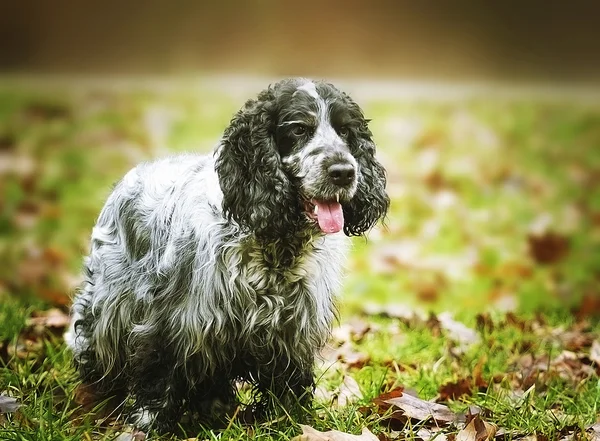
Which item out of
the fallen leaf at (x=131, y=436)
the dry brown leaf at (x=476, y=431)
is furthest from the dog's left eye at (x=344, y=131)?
the fallen leaf at (x=131, y=436)

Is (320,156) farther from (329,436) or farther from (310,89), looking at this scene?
Answer: (329,436)

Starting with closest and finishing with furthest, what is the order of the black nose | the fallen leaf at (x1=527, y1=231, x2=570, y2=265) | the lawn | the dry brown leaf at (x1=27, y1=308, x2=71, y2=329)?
1. the black nose
2. the lawn
3. the dry brown leaf at (x1=27, y1=308, x2=71, y2=329)
4. the fallen leaf at (x1=527, y1=231, x2=570, y2=265)

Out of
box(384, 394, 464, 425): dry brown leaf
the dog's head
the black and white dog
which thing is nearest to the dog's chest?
the black and white dog

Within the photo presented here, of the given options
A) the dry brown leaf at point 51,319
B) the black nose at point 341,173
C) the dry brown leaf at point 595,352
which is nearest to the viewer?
the black nose at point 341,173

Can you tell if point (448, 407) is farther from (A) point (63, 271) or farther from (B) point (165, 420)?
(A) point (63, 271)

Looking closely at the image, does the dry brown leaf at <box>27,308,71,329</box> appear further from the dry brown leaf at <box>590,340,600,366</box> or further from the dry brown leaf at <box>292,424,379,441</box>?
the dry brown leaf at <box>590,340,600,366</box>

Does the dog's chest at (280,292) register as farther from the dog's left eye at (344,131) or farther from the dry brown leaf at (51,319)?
the dry brown leaf at (51,319)

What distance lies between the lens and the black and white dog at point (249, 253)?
3.14 meters

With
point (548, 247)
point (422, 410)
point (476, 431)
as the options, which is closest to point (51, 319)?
point (422, 410)

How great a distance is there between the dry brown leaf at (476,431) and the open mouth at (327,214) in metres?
0.84

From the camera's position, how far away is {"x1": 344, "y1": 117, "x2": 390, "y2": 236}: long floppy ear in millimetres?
3314

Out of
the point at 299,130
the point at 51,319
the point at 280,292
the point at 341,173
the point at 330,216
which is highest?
the point at 299,130

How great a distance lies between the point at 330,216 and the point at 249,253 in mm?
346

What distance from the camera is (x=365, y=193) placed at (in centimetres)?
335
